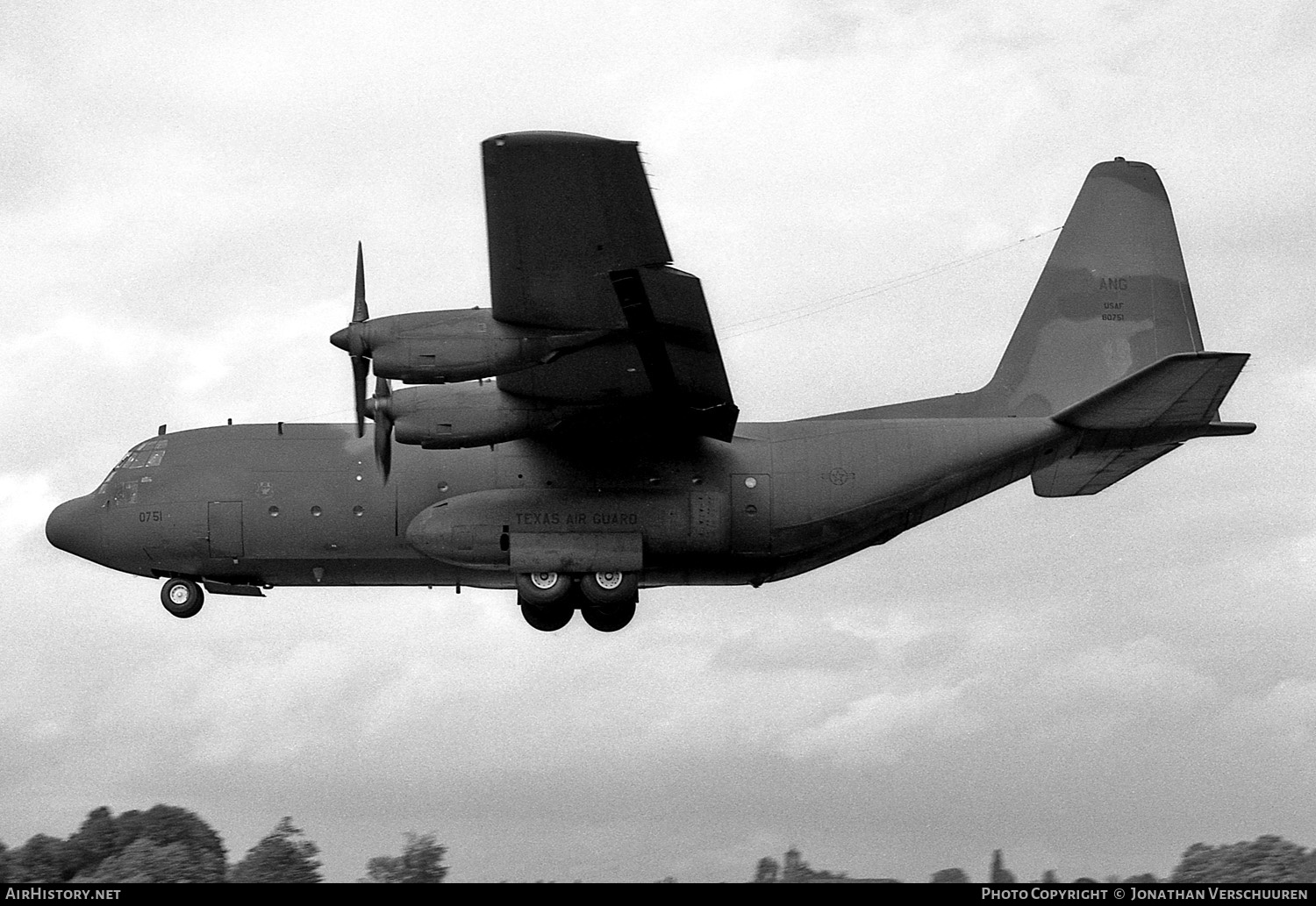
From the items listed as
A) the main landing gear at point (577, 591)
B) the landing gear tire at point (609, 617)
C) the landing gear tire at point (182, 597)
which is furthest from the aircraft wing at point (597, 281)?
the landing gear tire at point (182, 597)

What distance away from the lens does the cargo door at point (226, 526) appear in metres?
22.2

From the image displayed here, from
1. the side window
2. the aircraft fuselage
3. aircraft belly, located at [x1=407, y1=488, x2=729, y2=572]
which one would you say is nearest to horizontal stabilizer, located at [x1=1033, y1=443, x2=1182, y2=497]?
the aircraft fuselage

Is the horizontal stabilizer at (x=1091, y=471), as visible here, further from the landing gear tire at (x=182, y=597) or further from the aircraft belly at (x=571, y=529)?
the landing gear tire at (x=182, y=597)

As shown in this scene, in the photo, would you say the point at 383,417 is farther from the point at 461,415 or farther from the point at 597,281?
the point at 597,281

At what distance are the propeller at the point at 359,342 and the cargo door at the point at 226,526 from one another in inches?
86.6

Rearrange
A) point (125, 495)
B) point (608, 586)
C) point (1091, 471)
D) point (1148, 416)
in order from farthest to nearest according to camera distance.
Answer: point (1091, 471), point (125, 495), point (608, 586), point (1148, 416)

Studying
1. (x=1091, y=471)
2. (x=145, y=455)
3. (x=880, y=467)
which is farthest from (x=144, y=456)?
(x=1091, y=471)

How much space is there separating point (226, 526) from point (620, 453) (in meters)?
5.41

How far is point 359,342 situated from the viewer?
62.4ft

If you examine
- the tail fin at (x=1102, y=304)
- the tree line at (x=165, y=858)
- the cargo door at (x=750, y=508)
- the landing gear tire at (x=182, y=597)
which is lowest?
the tree line at (x=165, y=858)

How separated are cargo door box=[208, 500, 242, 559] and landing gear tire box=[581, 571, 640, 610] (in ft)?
15.4

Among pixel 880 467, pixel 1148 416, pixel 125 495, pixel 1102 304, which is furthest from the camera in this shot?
pixel 1102 304
